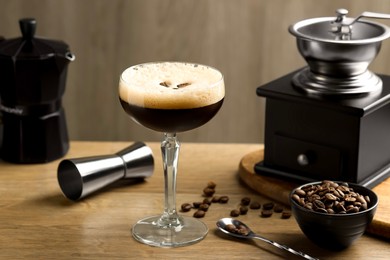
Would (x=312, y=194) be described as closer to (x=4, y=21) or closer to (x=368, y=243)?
(x=368, y=243)

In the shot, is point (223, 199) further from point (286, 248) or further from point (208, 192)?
point (286, 248)

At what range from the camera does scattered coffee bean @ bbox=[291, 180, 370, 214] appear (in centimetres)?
180

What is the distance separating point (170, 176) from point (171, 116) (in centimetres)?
20

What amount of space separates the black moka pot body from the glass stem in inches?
20.7

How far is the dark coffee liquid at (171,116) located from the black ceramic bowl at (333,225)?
0.30 meters

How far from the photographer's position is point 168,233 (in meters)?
1.92

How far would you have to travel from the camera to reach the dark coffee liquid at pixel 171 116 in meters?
1.80

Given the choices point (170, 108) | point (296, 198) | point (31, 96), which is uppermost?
point (170, 108)

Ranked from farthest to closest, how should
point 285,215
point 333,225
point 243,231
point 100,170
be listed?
point 100,170 → point 285,215 → point 243,231 → point 333,225

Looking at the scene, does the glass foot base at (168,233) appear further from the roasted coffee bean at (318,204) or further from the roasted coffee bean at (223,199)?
the roasted coffee bean at (318,204)

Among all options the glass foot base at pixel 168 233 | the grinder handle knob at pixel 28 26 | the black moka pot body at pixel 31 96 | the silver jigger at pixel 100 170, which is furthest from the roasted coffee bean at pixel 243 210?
the grinder handle knob at pixel 28 26

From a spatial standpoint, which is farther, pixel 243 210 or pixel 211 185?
pixel 211 185

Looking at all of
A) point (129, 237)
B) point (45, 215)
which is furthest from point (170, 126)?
point (45, 215)

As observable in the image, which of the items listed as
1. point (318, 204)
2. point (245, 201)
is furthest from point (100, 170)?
point (318, 204)
